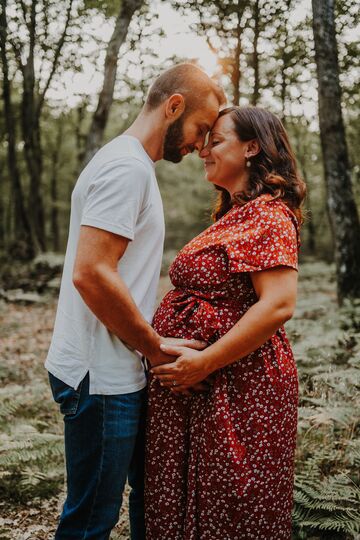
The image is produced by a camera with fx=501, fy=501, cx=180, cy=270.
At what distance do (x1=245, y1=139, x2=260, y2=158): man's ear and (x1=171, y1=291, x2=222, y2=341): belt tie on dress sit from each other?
735 mm

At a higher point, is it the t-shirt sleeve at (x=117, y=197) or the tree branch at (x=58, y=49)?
the tree branch at (x=58, y=49)

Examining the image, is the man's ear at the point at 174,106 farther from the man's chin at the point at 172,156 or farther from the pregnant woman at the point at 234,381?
the pregnant woman at the point at 234,381

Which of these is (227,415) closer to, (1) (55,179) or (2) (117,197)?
(2) (117,197)

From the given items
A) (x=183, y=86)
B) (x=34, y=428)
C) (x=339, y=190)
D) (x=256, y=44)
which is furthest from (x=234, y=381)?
(x=256, y=44)

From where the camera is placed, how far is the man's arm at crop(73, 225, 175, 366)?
1.92 meters

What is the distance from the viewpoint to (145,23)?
11664 mm

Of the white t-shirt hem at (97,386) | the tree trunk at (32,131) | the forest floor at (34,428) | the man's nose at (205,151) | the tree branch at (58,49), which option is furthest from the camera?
the tree trunk at (32,131)

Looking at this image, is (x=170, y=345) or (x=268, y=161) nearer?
(x=170, y=345)

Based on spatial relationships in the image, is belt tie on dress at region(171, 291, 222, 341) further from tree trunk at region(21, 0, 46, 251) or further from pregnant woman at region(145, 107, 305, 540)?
tree trunk at region(21, 0, 46, 251)

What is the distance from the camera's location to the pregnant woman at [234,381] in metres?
2.12

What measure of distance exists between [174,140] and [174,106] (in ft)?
0.49

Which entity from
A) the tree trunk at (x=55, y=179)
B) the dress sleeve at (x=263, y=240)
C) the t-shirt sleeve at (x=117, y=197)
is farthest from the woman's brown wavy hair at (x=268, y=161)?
the tree trunk at (x=55, y=179)

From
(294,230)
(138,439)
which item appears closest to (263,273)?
(294,230)

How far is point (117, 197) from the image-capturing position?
1.93m
